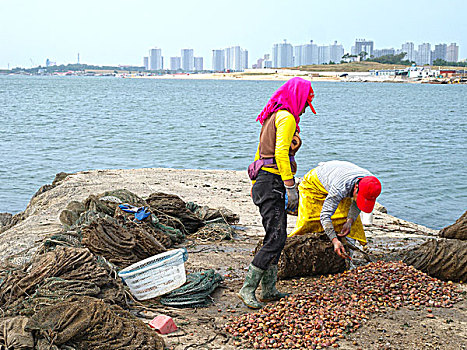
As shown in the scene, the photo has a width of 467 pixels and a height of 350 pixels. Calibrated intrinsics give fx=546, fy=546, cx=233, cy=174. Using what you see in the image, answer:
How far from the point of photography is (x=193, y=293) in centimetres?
504

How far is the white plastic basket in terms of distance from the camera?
16.5ft

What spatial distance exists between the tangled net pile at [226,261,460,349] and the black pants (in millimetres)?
451

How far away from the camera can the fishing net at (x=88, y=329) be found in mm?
3844

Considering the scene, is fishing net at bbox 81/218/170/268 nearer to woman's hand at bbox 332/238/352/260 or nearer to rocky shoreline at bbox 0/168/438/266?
rocky shoreline at bbox 0/168/438/266

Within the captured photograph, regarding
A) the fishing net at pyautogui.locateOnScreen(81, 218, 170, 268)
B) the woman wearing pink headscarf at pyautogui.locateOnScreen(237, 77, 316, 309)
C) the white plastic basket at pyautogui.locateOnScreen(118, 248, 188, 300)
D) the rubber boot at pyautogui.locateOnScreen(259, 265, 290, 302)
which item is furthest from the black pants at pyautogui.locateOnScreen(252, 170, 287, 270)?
the fishing net at pyautogui.locateOnScreen(81, 218, 170, 268)

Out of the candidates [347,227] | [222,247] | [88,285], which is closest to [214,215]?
[222,247]

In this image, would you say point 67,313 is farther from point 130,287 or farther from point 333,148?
point 333,148

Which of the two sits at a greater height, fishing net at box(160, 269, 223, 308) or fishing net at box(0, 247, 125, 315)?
fishing net at box(0, 247, 125, 315)

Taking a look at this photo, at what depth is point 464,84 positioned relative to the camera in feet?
399

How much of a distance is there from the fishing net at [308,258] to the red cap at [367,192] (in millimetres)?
714

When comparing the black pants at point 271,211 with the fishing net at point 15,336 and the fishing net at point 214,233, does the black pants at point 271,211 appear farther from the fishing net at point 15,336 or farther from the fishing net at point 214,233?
the fishing net at point 214,233

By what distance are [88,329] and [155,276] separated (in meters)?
1.19

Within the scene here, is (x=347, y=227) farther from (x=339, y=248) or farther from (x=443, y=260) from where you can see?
(x=443, y=260)

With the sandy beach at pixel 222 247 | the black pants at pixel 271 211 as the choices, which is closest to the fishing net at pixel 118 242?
the sandy beach at pixel 222 247
